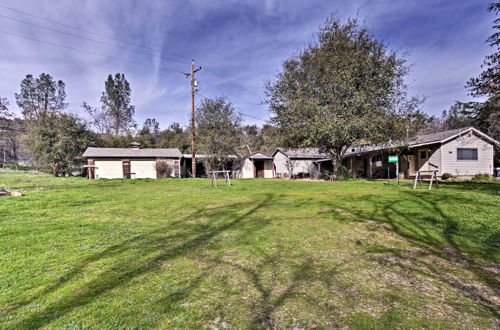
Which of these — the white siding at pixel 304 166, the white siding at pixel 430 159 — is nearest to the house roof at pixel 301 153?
the white siding at pixel 304 166

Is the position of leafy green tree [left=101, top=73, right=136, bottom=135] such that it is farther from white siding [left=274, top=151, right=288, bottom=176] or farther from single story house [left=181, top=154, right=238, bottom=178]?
white siding [left=274, top=151, right=288, bottom=176]

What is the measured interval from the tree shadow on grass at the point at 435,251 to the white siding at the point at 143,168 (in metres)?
23.1

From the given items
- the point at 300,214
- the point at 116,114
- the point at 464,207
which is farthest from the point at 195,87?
the point at 116,114

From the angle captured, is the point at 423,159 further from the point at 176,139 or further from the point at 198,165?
the point at 176,139

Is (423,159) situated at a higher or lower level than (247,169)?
higher

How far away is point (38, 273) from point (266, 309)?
2.81 m

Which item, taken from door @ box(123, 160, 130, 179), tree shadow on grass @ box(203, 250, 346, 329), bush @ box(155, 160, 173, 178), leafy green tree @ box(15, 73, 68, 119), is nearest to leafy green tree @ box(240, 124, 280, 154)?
bush @ box(155, 160, 173, 178)

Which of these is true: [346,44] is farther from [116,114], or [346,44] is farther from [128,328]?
[116,114]

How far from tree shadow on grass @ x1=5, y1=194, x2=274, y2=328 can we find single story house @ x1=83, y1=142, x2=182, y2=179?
20366 mm

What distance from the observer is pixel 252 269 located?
3.26m

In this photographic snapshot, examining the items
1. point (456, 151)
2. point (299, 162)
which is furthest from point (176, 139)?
point (456, 151)

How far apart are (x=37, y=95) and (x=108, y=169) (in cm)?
3829

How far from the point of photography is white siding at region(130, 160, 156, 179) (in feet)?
84.7

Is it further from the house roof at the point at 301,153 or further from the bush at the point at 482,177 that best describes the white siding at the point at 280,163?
the bush at the point at 482,177
